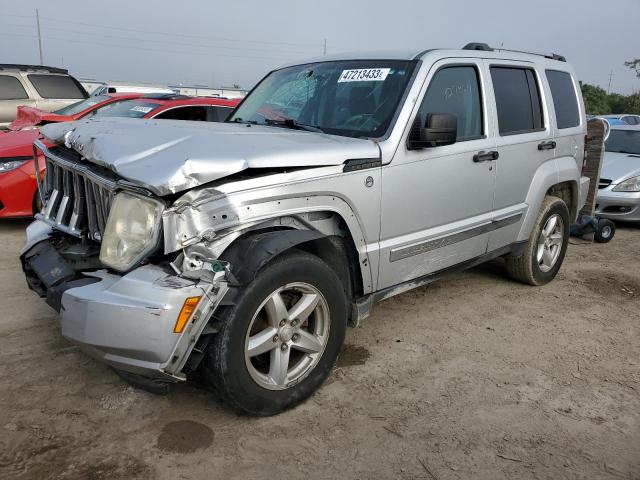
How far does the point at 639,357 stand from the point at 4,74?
12471 millimetres

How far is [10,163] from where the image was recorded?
6098mm

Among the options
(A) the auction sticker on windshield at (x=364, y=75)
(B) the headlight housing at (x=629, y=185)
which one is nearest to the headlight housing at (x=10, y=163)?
(A) the auction sticker on windshield at (x=364, y=75)

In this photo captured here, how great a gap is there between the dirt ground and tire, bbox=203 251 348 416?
169 mm

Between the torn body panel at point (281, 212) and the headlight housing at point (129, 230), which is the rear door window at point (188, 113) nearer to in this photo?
the torn body panel at point (281, 212)

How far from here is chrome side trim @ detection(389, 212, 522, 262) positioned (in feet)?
11.5

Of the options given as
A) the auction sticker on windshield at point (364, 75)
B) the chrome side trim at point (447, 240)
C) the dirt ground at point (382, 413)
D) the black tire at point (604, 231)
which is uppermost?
the auction sticker on windshield at point (364, 75)

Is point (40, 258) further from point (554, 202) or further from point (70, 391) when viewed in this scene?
point (554, 202)

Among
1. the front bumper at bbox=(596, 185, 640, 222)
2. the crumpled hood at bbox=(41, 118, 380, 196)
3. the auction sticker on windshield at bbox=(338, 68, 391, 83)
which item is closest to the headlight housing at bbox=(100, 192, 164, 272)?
the crumpled hood at bbox=(41, 118, 380, 196)

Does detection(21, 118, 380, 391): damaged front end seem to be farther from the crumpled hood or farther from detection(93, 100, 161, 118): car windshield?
detection(93, 100, 161, 118): car windshield

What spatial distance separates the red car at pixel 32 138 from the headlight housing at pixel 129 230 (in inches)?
128

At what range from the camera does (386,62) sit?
3.77 metres

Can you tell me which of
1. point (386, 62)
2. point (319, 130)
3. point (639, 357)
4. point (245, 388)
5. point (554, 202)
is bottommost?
point (639, 357)

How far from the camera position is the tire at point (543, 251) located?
4.90 metres

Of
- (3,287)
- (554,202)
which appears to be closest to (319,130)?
(554,202)
